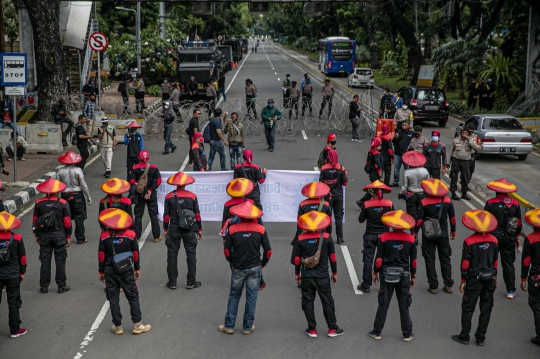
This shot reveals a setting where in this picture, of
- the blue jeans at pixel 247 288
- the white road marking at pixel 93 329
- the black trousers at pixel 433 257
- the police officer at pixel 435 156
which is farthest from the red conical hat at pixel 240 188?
the police officer at pixel 435 156

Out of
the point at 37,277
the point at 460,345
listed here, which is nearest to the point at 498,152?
the point at 460,345

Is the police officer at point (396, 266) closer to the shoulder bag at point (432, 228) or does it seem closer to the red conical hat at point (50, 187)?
the shoulder bag at point (432, 228)

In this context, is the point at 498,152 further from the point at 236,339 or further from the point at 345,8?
the point at 345,8

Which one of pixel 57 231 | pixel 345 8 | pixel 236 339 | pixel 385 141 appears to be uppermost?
pixel 345 8

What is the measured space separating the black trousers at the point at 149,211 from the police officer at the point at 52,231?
2.34 meters

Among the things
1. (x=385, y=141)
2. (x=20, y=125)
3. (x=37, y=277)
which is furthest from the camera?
(x=20, y=125)

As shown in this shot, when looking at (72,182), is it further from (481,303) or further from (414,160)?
(481,303)

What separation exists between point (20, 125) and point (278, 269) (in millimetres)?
14687

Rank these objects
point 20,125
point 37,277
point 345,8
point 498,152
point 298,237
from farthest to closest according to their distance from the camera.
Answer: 1. point 345,8
2. point 20,125
3. point 498,152
4. point 37,277
5. point 298,237

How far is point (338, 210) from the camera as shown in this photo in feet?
40.3

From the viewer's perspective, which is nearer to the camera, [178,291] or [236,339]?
[236,339]

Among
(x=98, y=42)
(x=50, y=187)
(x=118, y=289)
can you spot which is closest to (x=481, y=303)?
(x=118, y=289)

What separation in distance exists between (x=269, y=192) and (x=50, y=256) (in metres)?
4.69

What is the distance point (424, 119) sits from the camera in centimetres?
2812
